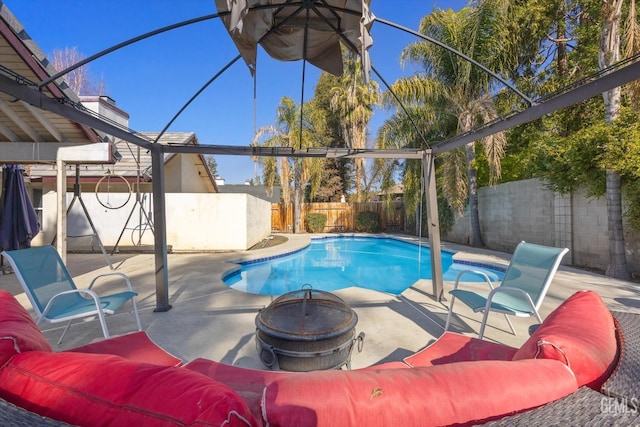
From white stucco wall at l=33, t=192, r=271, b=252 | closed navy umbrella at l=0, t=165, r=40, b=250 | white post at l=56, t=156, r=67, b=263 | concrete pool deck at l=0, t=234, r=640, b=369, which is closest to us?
concrete pool deck at l=0, t=234, r=640, b=369

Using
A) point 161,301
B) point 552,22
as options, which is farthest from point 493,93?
point 161,301

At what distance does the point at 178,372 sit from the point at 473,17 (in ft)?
39.2

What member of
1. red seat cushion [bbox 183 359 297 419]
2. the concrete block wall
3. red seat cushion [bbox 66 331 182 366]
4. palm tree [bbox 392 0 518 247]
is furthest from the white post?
the concrete block wall

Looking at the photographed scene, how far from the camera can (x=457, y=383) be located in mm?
929

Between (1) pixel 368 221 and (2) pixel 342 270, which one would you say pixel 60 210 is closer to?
(2) pixel 342 270

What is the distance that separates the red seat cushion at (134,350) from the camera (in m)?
1.99

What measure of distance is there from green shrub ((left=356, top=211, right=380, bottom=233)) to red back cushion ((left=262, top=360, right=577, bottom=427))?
15.9 meters

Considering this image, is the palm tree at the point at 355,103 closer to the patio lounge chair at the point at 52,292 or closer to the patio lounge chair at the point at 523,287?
the patio lounge chair at the point at 523,287

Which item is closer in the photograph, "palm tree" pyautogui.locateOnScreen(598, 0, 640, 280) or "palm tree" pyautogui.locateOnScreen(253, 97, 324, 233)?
"palm tree" pyautogui.locateOnScreen(598, 0, 640, 280)

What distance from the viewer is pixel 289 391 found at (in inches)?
35.6

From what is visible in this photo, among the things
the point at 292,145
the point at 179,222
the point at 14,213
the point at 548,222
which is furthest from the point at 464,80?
the point at 14,213

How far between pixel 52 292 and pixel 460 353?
13.6ft

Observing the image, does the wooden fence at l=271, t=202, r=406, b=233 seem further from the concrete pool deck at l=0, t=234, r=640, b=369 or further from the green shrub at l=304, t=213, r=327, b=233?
the concrete pool deck at l=0, t=234, r=640, b=369

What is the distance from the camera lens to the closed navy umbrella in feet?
19.0
